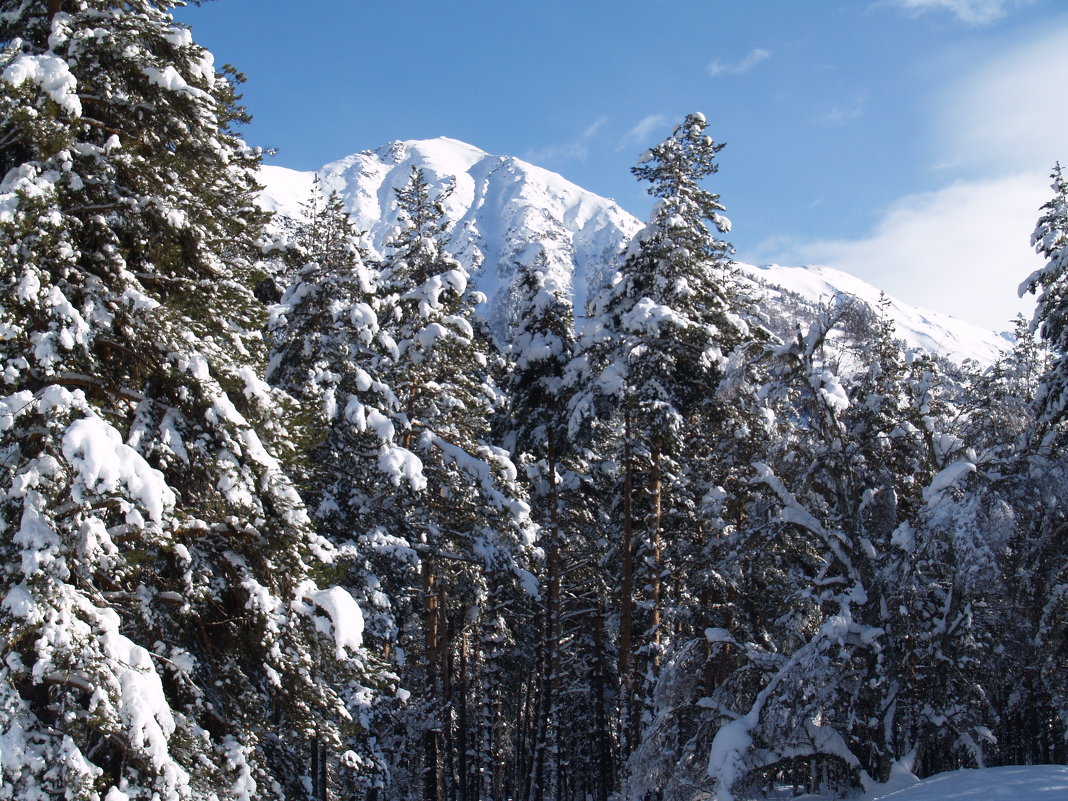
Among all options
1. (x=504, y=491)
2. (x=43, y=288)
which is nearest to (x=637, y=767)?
(x=504, y=491)

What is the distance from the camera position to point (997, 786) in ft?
25.7

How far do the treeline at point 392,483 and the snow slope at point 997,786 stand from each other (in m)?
1.95

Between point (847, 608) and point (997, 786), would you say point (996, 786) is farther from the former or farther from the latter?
point (847, 608)

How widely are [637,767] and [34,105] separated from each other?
39.7 feet

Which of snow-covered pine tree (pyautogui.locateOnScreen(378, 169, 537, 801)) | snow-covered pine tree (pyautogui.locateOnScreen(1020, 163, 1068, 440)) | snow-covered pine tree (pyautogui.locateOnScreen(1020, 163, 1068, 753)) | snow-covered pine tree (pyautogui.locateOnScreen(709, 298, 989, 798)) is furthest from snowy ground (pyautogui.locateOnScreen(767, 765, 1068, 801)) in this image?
snow-covered pine tree (pyautogui.locateOnScreen(378, 169, 537, 801))

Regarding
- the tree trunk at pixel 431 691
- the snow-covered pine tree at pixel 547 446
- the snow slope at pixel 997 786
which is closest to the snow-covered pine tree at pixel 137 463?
the snow slope at pixel 997 786

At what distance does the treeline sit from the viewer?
21.3 ft

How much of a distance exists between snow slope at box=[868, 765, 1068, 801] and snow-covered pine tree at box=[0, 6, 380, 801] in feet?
21.4

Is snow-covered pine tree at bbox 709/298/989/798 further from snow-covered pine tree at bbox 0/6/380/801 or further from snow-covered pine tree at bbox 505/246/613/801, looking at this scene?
snow-covered pine tree at bbox 505/246/613/801

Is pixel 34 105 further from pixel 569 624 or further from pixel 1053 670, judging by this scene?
pixel 569 624

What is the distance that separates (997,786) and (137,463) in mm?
8998

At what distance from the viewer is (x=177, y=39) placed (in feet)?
26.1

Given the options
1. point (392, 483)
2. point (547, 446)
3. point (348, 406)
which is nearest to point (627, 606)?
point (547, 446)

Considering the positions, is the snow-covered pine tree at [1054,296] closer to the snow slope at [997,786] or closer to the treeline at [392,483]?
the treeline at [392,483]
